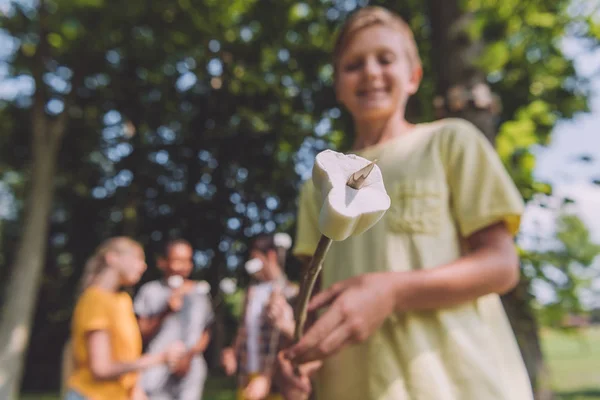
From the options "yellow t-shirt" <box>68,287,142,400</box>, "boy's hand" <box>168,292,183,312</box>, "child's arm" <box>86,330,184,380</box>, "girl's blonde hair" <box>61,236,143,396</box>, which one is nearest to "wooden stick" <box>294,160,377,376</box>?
"child's arm" <box>86,330,184,380</box>

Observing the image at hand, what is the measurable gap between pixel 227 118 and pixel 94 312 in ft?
18.6

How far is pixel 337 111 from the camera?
518cm

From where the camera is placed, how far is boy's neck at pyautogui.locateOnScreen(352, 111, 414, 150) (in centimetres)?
133

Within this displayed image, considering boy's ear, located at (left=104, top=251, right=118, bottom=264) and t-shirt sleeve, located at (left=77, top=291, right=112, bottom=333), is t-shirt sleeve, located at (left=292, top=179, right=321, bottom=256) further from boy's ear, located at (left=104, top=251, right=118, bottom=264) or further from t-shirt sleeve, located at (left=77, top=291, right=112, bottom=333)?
boy's ear, located at (left=104, top=251, right=118, bottom=264)

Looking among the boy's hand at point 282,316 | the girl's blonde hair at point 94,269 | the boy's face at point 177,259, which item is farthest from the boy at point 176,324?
the boy's hand at point 282,316

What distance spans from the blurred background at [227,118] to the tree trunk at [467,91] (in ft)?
0.04

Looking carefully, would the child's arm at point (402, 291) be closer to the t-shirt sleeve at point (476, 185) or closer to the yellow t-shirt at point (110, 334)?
the t-shirt sleeve at point (476, 185)

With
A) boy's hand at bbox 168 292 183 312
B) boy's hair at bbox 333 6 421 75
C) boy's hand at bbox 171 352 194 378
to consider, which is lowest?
boy's hand at bbox 171 352 194 378

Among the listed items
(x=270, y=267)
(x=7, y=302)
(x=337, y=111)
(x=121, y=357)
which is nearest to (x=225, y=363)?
(x=270, y=267)

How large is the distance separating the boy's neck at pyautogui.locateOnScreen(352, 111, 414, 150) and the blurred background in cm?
122

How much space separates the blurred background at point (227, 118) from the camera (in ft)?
10.2

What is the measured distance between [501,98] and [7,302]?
697 centimetres

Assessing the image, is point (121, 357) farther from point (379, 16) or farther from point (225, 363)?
point (379, 16)

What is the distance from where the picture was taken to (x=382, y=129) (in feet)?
4.39
